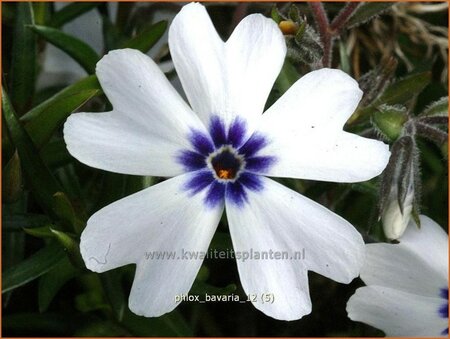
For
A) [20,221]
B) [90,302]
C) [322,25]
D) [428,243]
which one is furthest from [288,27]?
[90,302]

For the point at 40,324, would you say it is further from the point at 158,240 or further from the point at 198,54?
the point at 198,54

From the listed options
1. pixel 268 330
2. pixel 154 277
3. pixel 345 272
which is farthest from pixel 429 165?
pixel 154 277

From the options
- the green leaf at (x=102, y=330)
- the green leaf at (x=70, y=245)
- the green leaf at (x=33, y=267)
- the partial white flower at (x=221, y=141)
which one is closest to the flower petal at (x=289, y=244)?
the partial white flower at (x=221, y=141)

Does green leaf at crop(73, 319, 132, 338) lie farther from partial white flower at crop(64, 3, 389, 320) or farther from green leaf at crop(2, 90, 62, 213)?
partial white flower at crop(64, 3, 389, 320)

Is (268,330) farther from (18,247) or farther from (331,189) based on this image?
(18,247)

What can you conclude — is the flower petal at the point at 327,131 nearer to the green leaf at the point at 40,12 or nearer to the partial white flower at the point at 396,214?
the partial white flower at the point at 396,214
